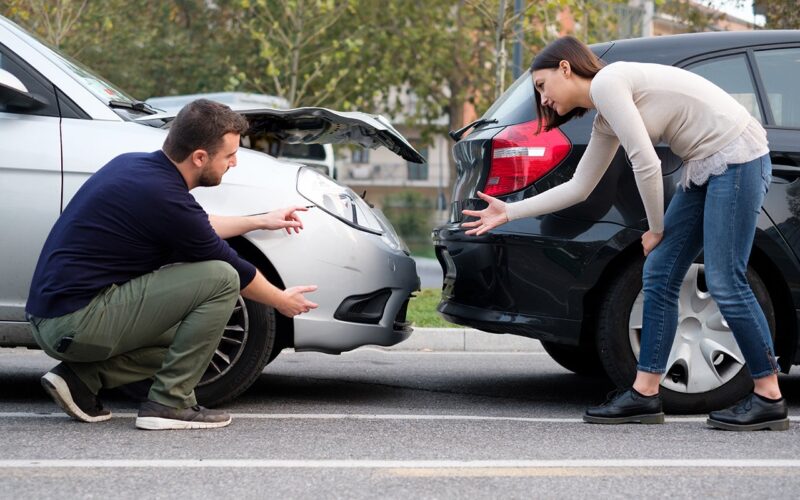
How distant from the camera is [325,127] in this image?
18.5 feet

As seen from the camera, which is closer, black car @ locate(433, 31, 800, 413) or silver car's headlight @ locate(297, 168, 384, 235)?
black car @ locate(433, 31, 800, 413)

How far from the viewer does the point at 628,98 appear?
4371 mm

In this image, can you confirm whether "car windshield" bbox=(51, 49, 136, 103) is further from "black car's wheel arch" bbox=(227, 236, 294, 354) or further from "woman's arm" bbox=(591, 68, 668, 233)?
"woman's arm" bbox=(591, 68, 668, 233)

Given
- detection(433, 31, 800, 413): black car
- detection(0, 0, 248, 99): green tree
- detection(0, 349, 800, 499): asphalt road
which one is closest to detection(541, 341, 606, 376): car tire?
detection(0, 349, 800, 499): asphalt road

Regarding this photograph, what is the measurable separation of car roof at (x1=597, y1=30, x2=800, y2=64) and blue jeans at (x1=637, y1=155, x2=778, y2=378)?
2.16ft

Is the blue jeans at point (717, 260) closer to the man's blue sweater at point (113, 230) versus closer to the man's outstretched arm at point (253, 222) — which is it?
the man's outstretched arm at point (253, 222)

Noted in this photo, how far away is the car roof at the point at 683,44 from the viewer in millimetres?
4992

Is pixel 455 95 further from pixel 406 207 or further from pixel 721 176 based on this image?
pixel 721 176

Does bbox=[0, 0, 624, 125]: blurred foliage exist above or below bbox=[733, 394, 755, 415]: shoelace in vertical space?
above

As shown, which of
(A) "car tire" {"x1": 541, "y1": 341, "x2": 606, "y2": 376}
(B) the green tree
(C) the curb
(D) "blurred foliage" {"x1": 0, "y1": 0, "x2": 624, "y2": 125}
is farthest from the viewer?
(B) the green tree

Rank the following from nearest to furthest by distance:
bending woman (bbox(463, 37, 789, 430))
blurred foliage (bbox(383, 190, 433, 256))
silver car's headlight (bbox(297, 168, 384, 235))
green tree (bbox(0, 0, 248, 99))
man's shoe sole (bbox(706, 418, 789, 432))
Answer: bending woman (bbox(463, 37, 789, 430)) → man's shoe sole (bbox(706, 418, 789, 432)) → silver car's headlight (bbox(297, 168, 384, 235)) → green tree (bbox(0, 0, 248, 99)) → blurred foliage (bbox(383, 190, 433, 256))

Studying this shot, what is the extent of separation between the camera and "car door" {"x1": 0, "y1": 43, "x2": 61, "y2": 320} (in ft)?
15.7

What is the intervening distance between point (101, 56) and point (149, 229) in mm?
25221

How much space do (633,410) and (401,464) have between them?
1241 mm
